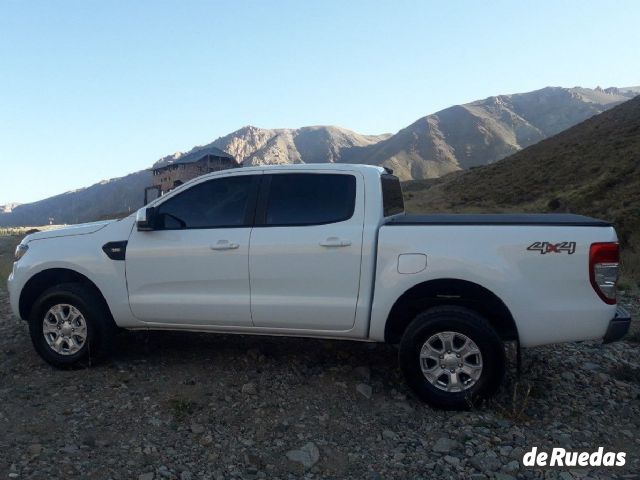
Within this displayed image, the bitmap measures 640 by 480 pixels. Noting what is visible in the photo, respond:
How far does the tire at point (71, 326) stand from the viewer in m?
4.85

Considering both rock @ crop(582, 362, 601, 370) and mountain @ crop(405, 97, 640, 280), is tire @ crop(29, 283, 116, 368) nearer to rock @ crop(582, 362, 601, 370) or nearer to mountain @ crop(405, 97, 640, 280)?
rock @ crop(582, 362, 601, 370)

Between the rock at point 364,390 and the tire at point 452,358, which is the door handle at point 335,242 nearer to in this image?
the tire at point 452,358

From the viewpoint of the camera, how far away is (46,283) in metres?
5.16

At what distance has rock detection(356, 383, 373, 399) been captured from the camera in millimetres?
4454

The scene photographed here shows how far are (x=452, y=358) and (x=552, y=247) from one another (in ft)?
3.69

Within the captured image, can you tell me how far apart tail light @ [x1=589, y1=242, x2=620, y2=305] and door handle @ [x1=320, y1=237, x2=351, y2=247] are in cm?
183

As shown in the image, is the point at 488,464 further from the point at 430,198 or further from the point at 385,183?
the point at 430,198

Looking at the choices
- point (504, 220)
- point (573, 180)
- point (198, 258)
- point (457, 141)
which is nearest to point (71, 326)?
point (198, 258)

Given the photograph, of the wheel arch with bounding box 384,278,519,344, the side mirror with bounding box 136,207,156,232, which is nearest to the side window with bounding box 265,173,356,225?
the wheel arch with bounding box 384,278,519,344

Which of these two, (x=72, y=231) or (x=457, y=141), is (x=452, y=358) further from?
(x=457, y=141)

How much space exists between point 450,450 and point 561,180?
35.8 metres

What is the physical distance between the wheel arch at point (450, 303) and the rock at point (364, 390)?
523mm

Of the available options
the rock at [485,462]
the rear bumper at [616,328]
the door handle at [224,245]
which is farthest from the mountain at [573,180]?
the door handle at [224,245]

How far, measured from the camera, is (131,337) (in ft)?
19.6
